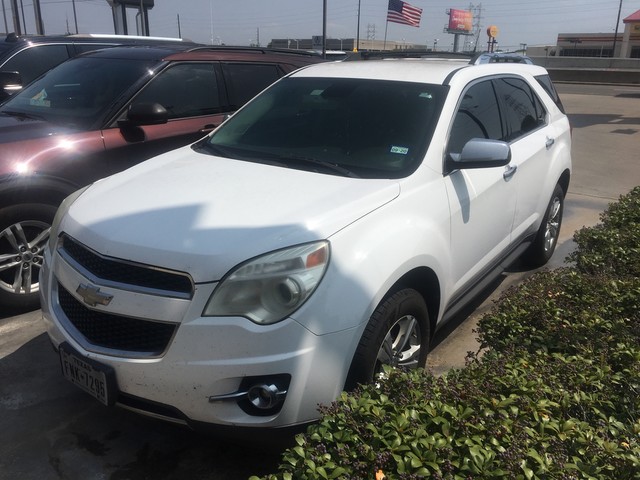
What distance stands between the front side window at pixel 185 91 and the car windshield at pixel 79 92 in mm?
156

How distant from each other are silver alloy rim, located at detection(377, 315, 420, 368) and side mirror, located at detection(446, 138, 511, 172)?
3.07 ft

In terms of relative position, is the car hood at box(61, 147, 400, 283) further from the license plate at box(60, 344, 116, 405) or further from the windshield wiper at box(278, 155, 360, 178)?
the license plate at box(60, 344, 116, 405)

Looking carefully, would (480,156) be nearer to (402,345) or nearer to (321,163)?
(321,163)

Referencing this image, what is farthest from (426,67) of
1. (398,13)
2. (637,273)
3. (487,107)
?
(398,13)

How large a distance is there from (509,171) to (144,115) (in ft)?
8.75

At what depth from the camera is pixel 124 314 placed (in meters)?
2.39

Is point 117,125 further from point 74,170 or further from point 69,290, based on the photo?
point 69,290

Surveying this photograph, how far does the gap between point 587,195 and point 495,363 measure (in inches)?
267

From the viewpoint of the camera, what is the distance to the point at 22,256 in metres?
4.00

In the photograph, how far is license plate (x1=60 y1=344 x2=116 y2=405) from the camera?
243 centimetres

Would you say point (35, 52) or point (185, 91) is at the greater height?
point (35, 52)

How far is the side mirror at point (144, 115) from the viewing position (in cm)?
443

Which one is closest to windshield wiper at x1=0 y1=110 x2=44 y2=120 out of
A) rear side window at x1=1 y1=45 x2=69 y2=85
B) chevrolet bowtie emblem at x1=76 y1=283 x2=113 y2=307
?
rear side window at x1=1 y1=45 x2=69 y2=85

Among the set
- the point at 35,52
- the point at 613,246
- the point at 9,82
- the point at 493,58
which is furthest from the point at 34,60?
the point at 613,246
